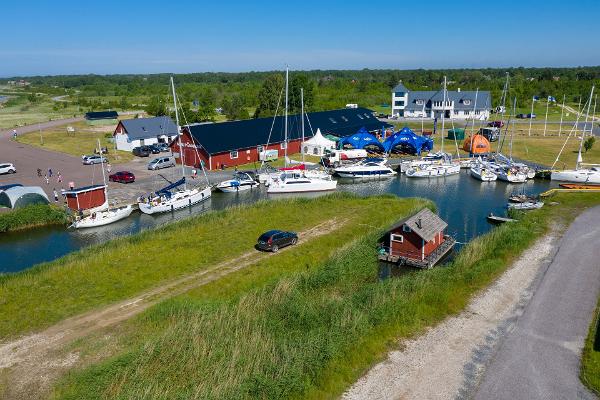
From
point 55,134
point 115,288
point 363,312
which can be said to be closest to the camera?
point 363,312

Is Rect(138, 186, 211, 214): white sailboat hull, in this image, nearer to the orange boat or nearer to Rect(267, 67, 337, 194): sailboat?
Rect(267, 67, 337, 194): sailboat

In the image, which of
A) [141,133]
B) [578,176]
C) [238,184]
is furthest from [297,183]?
[141,133]

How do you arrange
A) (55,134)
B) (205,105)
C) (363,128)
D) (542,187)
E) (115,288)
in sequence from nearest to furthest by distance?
(115,288), (542,187), (363,128), (55,134), (205,105)

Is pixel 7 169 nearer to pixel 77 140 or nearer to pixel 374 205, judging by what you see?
pixel 77 140

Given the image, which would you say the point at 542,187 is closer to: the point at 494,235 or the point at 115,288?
the point at 494,235

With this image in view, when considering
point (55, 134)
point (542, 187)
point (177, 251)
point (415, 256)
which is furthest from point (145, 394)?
point (55, 134)

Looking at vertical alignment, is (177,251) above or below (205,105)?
below
